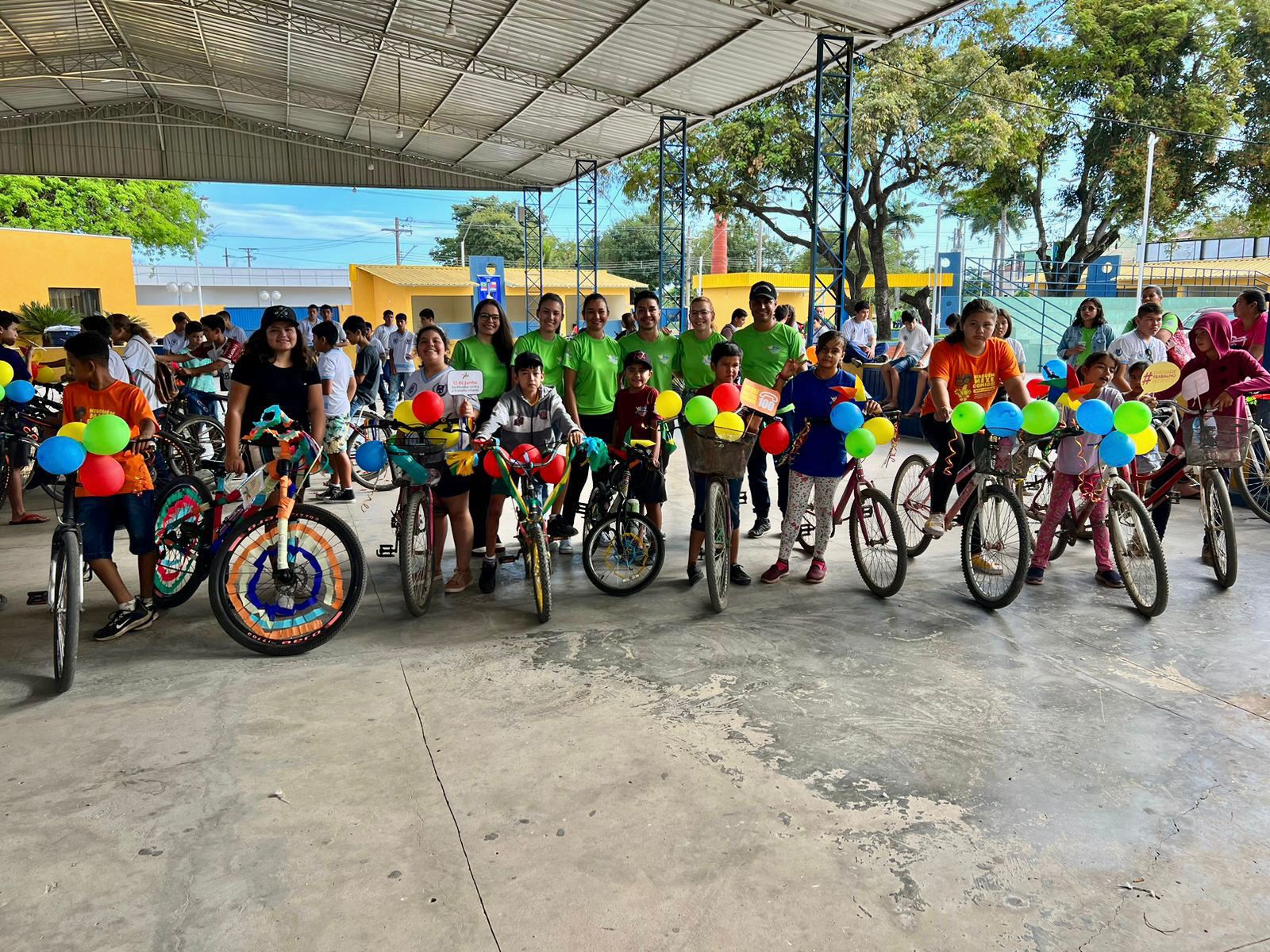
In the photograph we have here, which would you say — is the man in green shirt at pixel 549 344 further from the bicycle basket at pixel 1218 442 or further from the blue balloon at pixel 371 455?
the bicycle basket at pixel 1218 442

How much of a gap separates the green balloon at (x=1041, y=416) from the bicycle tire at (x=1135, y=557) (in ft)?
1.66

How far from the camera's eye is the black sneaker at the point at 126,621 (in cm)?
441

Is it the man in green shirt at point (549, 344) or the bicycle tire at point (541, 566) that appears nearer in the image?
the bicycle tire at point (541, 566)

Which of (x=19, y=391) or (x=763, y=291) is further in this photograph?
(x=19, y=391)

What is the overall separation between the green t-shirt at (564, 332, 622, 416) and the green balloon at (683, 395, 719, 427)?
1.03 meters

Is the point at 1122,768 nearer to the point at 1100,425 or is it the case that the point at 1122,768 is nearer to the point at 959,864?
the point at 959,864

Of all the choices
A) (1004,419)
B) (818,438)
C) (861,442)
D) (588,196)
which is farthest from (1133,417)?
(588,196)

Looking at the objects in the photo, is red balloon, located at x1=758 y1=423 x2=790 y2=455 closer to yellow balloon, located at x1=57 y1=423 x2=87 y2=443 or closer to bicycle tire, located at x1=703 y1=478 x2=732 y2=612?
bicycle tire, located at x1=703 y1=478 x2=732 y2=612

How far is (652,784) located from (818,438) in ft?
8.72

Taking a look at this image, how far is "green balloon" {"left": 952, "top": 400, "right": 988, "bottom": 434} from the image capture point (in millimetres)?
4742

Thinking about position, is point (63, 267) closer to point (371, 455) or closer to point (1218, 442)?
point (371, 455)

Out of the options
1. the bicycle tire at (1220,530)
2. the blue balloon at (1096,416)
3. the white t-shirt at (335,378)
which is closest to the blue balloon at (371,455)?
the white t-shirt at (335,378)

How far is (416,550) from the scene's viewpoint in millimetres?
4793

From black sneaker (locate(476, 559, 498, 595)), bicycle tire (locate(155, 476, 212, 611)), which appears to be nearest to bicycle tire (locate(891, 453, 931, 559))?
black sneaker (locate(476, 559, 498, 595))
